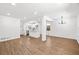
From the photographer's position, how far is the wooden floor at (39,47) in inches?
70.9

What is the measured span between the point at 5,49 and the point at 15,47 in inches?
7.2

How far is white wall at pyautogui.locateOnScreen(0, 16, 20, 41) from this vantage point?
1.78 m

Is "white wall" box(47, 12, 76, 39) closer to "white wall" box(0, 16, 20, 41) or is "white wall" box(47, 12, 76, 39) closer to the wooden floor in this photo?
the wooden floor

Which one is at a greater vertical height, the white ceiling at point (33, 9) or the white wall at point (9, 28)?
the white ceiling at point (33, 9)

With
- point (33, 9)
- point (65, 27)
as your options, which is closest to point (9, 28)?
point (33, 9)

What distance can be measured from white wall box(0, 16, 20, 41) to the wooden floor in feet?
0.31

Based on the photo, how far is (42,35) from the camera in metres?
1.85

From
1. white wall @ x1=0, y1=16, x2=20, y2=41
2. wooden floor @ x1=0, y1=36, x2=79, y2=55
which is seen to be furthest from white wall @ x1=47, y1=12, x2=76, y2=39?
white wall @ x1=0, y1=16, x2=20, y2=41

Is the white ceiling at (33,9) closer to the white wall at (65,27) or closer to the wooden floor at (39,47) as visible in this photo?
the white wall at (65,27)

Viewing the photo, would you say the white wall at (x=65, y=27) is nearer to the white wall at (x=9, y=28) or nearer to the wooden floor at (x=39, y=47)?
the wooden floor at (x=39, y=47)

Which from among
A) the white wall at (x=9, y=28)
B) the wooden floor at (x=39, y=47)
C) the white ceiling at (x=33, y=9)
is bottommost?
the wooden floor at (x=39, y=47)

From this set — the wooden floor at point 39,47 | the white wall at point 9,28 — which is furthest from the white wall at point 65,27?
the white wall at point 9,28

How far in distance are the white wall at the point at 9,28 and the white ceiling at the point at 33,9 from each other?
10 centimetres

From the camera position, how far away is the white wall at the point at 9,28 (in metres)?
1.78
